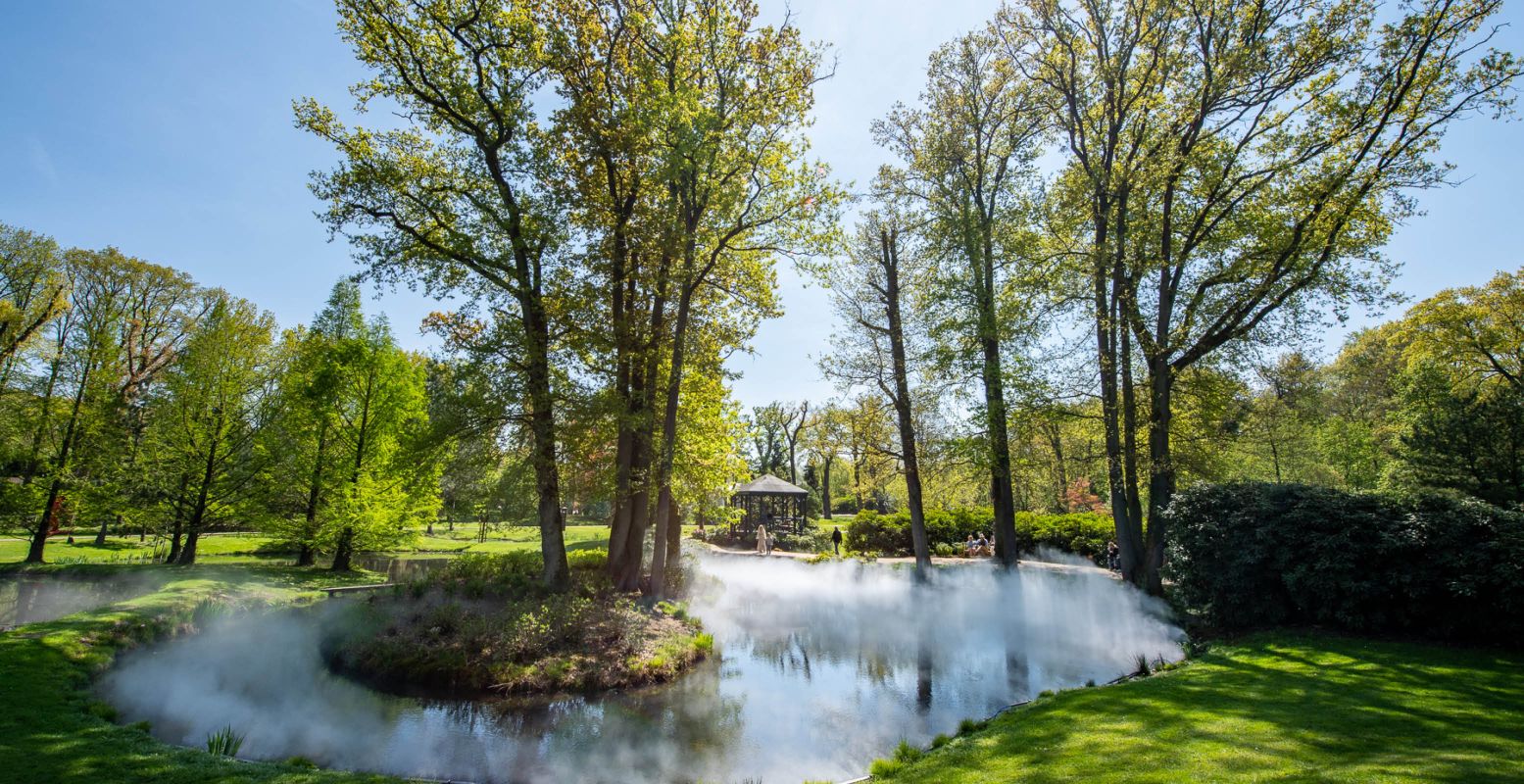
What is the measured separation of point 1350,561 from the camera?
9.66m

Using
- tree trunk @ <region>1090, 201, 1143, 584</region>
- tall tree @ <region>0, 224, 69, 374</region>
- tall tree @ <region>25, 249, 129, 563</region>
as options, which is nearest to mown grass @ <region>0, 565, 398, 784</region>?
tall tree @ <region>25, 249, 129, 563</region>

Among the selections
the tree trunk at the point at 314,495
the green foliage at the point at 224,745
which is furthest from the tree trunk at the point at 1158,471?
the tree trunk at the point at 314,495

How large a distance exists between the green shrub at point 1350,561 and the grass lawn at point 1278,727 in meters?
0.73

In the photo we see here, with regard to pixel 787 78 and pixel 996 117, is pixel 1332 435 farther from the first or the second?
pixel 787 78

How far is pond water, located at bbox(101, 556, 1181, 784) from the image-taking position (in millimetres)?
6992

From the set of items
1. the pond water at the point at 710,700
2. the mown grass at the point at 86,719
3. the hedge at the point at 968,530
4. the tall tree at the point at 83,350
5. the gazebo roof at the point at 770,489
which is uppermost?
the tall tree at the point at 83,350

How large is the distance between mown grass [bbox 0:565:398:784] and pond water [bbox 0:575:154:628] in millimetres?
2841

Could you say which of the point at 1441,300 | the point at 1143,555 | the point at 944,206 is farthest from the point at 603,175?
the point at 1441,300

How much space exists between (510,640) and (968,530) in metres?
21.0

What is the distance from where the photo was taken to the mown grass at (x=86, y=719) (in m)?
5.20

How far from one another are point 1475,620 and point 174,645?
1970 cm

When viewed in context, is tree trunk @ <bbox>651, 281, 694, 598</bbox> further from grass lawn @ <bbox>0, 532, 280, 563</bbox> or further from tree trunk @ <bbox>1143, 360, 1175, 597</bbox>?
grass lawn @ <bbox>0, 532, 280, 563</bbox>

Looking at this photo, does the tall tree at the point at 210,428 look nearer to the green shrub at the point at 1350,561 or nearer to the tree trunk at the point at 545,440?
the tree trunk at the point at 545,440

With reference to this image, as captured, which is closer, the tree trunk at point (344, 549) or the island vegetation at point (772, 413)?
the island vegetation at point (772, 413)
